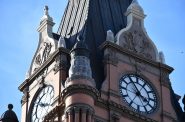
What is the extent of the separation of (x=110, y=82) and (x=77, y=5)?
10.2 meters

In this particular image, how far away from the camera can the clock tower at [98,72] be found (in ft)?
237

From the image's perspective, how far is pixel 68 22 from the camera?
3211 inches

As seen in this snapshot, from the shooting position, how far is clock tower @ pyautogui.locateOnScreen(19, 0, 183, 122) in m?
72.4

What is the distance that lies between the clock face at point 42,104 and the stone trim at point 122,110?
4004 mm

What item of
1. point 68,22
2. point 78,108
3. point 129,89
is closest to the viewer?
point 78,108

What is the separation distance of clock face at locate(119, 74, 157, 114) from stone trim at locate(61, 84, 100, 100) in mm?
3862

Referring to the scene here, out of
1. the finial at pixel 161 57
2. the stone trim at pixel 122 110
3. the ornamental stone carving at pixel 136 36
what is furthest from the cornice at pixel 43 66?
the finial at pixel 161 57

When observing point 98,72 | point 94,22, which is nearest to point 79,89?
point 98,72

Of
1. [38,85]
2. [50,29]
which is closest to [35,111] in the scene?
[38,85]

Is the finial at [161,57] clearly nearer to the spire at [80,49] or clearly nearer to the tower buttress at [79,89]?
the tower buttress at [79,89]

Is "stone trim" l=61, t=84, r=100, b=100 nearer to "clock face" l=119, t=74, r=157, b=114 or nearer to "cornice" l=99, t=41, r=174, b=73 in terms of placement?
"clock face" l=119, t=74, r=157, b=114

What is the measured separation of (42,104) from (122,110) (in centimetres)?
646

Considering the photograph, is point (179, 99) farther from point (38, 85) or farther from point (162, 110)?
point (38, 85)

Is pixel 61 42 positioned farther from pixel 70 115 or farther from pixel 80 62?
pixel 70 115
